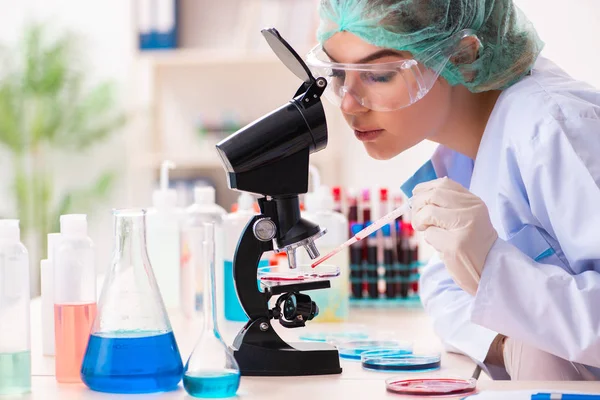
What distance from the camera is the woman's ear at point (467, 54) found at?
142 cm

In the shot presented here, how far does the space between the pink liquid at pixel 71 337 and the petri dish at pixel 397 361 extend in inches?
16.4

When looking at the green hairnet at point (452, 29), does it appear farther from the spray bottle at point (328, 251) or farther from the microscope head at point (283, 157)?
the spray bottle at point (328, 251)

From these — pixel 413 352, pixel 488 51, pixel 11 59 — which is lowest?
pixel 413 352

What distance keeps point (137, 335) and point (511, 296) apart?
52 cm

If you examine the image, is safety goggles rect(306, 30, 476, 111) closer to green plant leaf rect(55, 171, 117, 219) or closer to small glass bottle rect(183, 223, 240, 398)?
small glass bottle rect(183, 223, 240, 398)

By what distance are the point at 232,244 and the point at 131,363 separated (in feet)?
2.53

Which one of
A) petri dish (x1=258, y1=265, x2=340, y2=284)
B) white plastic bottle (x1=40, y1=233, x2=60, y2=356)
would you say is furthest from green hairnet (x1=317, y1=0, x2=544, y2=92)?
white plastic bottle (x1=40, y1=233, x2=60, y2=356)

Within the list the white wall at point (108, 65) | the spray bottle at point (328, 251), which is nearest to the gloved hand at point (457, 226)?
the spray bottle at point (328, 251)

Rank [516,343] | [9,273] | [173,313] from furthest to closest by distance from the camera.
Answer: [173,313] → [516,343] → [9,273]

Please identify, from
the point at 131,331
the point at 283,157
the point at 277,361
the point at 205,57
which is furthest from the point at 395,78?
the point at 205,57

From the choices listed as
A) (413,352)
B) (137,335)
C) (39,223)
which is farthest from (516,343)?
(39,223)

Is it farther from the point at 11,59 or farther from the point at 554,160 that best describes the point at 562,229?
the point at 11,59

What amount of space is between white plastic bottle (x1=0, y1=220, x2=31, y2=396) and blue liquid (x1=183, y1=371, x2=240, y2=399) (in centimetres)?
21

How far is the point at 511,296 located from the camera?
3.79ft
